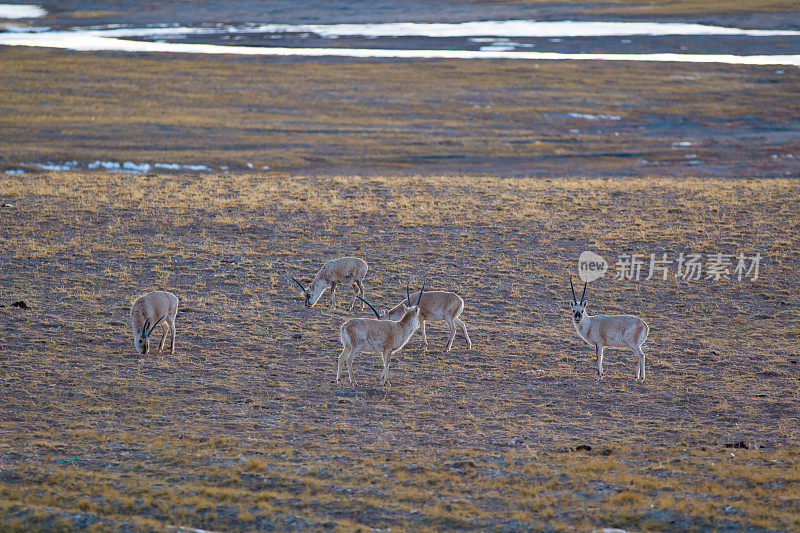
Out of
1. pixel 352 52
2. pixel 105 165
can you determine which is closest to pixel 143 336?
pixel 105 165

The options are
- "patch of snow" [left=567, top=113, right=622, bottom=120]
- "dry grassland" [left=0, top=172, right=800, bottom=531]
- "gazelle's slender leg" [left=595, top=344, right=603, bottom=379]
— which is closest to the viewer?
"dry grassland" [left=0, top=172, right=800, bottom=531]

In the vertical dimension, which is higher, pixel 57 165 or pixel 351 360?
pixel 57 165

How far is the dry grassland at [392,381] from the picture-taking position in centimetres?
952

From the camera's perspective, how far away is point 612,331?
15.3m

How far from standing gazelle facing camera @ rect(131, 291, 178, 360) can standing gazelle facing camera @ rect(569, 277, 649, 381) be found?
7987mm

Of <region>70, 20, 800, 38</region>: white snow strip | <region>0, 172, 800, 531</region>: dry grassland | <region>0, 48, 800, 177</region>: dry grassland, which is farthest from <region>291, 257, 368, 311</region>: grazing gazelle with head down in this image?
<region>70, 20, 800, 38</region>: white snow strip

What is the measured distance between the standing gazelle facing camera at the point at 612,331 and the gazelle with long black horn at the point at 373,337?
345 centimetres

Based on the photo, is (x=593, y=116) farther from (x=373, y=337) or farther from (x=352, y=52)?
(x=373, y=337)

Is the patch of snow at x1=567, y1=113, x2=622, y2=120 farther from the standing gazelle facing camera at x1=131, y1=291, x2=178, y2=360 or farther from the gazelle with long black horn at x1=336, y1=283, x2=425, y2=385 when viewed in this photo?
the standing gazelle facing camera at x1=131, y1=291, x2=178, y2=360

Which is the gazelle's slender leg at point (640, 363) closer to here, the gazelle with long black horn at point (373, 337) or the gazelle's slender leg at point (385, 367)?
the gazelle with long black horn at point (373, 337)

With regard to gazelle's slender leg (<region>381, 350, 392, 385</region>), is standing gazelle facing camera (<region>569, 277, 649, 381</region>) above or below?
above

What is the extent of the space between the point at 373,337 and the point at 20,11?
137 metres

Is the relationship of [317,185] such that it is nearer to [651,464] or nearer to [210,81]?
[651,464]

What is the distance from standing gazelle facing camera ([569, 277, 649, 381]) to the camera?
15086mm
